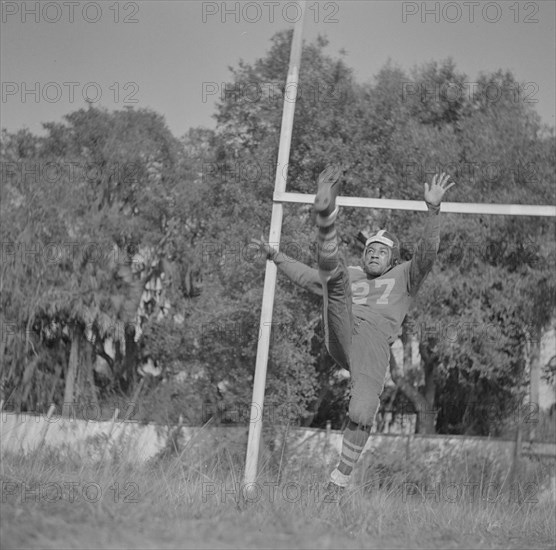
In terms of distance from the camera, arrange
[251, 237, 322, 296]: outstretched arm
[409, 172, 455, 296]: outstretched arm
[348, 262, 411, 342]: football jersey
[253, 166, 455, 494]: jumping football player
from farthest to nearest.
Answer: [251, 237, 322, 296]: outstretched arm, [348, 262, 411, 342]: football jersey, [409, 172, 455, 296]: outstretched arm, [253, 166, 455, 494]: jumping football player

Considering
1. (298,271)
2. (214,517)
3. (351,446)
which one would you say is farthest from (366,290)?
(214,517)

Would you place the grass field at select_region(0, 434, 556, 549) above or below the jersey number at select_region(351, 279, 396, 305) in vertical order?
below

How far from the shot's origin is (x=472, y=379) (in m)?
18.1

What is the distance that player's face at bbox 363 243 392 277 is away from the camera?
5738mm

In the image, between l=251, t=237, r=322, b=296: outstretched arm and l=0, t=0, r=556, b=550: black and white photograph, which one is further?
l=0, t=0, r=556, b=550: black and white photograph

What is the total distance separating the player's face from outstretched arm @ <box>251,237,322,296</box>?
0.35 meters

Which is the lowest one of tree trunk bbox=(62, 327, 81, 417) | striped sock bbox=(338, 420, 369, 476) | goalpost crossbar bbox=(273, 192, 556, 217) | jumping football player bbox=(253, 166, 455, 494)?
tree trunk bbox=(62, 327, 81, 417)

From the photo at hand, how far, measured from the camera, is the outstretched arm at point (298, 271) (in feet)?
18.7

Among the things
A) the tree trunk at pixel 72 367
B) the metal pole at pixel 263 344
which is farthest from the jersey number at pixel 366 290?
the tree trunk at pixel 72 367

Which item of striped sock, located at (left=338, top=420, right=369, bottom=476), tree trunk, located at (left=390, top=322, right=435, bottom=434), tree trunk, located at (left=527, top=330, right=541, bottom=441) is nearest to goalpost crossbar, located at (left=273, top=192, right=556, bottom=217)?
striped sock, located at (left=338, top=420, right=369, bottom=476)

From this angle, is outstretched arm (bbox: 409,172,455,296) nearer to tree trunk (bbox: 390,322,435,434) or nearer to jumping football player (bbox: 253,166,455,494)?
jumping football player (bbox: 253,166,455,494)

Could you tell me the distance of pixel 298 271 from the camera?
5801 millimetres

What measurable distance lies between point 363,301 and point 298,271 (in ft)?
1.58

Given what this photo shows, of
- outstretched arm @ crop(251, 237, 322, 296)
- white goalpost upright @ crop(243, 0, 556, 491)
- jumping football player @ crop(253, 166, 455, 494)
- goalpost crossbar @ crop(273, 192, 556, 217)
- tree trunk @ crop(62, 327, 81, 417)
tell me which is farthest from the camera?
tree trunk @ crop(62, 327, 81, 417)
